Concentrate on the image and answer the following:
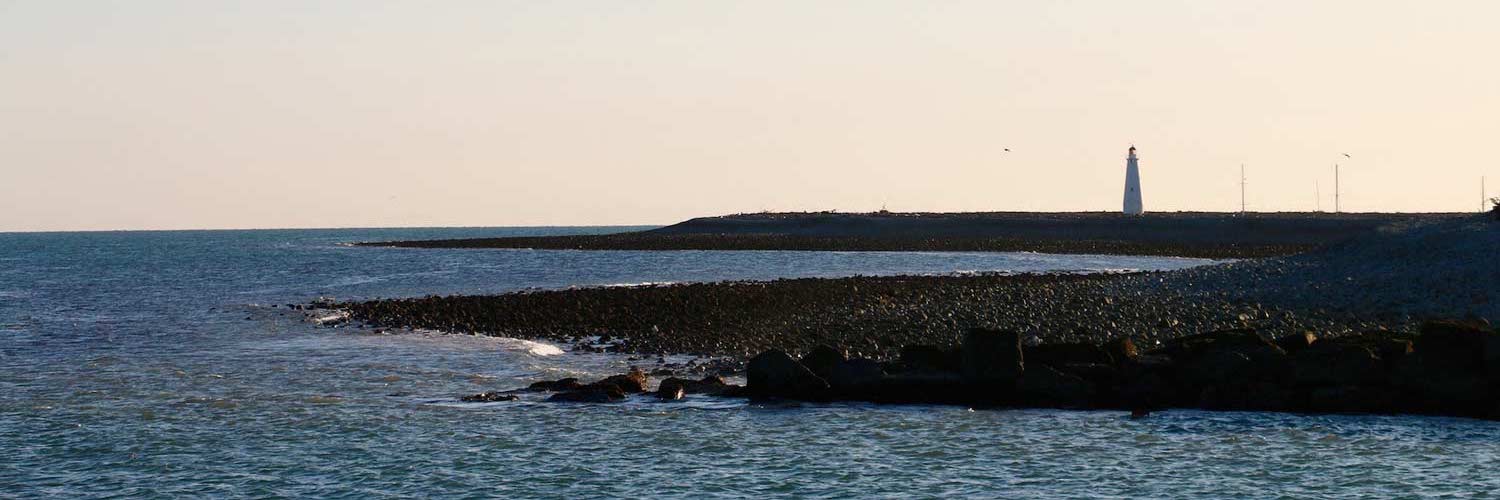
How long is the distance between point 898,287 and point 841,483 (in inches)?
1280

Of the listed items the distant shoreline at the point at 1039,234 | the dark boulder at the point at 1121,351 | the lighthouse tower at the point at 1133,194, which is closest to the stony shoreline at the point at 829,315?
the dark boulder at the point at 1121,351

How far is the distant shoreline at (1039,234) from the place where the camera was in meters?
106

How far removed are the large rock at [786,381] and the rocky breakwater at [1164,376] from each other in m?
0.02

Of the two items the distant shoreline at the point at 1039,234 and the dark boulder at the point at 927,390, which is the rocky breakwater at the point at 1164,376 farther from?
the distant shoreline at the point at 1039,234

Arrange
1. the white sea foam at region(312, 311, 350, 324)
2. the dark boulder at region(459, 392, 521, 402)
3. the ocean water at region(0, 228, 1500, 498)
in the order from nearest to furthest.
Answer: the ocean water at region(0, 228, 1500, 498)
the dark boulder at region(459, 392, 521, 402)
the white sea foam at region(312, 311, 350, 324)

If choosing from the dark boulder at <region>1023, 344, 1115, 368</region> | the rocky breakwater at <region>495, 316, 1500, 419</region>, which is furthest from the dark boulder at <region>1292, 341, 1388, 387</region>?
the dark boulder at <region>1023, 344, 1115, 368</region>

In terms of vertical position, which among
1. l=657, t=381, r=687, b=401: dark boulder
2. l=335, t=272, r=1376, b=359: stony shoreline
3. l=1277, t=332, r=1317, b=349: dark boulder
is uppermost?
l=1277, t=332, r=1317, b=349: dark boulder

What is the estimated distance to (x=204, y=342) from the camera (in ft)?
125

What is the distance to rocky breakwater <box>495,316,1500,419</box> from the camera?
75.5 feet

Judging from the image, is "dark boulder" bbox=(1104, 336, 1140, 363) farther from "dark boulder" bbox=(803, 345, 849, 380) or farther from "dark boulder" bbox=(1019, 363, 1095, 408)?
"dark boulder" bbox=(803, 345, 849, 380)

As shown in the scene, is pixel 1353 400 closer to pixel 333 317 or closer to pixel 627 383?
pixel 627 383

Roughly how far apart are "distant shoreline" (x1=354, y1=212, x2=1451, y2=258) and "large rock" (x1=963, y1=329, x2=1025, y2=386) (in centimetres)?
6632

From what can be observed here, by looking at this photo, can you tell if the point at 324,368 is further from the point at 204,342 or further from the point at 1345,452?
the point at 1345,452

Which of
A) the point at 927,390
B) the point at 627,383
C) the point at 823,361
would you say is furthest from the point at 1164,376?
the point at 627,383
